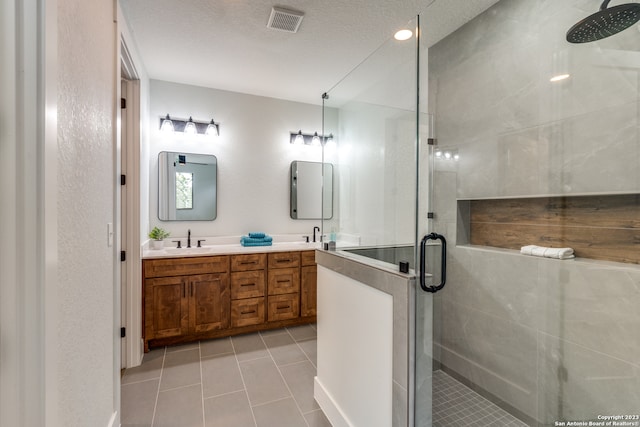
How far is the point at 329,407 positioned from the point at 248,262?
5.28ft

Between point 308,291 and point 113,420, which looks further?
point 308,291

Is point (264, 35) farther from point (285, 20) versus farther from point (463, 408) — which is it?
point (463, 408)

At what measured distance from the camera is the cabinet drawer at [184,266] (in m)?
2.65

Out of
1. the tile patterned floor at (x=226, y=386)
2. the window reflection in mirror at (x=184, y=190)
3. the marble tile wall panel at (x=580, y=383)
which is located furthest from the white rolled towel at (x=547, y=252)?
the window reflection in mirror at (x=184, y=190)

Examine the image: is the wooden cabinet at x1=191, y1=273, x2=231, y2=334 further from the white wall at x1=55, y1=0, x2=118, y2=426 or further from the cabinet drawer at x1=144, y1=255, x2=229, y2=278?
the white wall at x1=55, y1=0, x2=118, y2=426

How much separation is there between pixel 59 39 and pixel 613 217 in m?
2.53

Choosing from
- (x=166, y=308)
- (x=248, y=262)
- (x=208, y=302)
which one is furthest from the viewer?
(x=248, y=262)

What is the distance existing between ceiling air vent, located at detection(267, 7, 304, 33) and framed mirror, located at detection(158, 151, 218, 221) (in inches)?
68.3

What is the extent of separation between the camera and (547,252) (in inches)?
67.4

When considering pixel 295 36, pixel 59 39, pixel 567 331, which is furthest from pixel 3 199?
pixel 567 331

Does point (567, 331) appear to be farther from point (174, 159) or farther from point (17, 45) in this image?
point (174, 159)

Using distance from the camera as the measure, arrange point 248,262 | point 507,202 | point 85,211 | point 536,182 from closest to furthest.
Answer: point 85,211
point 536,182
point 507,202
point 248,262

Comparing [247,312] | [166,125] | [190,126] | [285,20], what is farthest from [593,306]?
[166,125]

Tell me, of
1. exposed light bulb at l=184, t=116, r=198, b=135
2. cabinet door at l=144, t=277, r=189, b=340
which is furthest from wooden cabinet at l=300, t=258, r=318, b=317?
exposed light bulb at l=184, t=116, r=198, b=135
